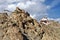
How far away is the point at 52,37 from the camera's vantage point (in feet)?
175

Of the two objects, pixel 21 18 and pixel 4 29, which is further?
pixel 21 18

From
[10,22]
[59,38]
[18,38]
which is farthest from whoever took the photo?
[59,38]

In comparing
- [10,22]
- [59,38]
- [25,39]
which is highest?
[10,22]

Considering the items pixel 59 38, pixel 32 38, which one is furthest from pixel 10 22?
Answer: pixel 59 38

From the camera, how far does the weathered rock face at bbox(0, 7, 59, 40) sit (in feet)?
151

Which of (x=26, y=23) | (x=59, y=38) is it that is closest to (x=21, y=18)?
(x=26, y=23)

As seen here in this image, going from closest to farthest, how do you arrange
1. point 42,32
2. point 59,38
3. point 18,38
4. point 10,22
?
point 18,38
point 10,22
point 42,32
point 59,38

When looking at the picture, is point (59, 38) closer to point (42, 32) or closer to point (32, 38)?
point (42, 32)

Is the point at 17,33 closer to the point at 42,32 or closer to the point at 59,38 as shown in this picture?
the point at 42,32

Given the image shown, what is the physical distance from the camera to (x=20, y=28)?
162 feet

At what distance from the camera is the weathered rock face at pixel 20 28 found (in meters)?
46.2

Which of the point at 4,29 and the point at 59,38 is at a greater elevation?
the point at 4,29

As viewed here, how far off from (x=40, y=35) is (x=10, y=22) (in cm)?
783

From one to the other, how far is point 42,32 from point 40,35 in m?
1.08
